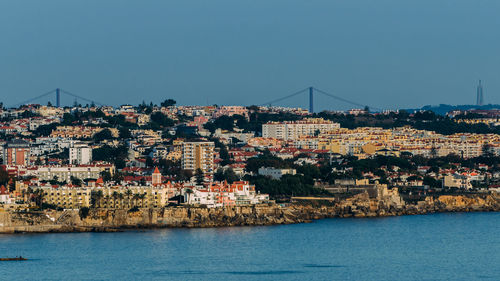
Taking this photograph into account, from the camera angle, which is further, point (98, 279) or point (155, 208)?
point (155, 208)

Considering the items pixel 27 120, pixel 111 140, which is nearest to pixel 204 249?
pixel 111 140

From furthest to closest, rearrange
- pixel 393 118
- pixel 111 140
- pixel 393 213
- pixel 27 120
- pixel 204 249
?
pixel 393 118 < pixel 27 120 < pixel 111 140 < pixel 393 213 < pixel 204 249

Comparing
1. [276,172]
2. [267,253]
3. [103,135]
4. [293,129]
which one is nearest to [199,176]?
[276,172]

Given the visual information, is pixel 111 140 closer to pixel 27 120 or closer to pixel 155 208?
pixel 27 120

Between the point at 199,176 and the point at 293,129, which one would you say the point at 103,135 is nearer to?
the point at 293,129

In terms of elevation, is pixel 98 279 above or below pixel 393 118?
below
